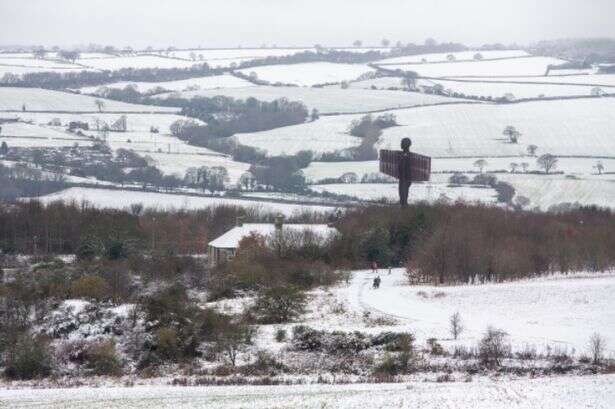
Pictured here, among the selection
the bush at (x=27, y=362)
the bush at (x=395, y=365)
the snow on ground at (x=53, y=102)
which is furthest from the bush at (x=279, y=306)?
the snow on ground at (x=53, y=102)

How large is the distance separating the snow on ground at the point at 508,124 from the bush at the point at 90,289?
77263mm

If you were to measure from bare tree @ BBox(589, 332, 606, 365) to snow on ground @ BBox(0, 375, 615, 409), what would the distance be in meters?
3.36

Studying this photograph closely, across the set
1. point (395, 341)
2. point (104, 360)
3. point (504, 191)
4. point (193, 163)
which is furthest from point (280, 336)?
point (193, 163)

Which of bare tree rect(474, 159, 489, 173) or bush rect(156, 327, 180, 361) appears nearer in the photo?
bush rect(156, 327, 180, 361)

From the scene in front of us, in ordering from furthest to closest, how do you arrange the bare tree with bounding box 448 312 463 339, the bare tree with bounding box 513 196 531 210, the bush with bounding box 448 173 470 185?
the bush with bounding box 448 173 470 185
the bare tree with bounding box 513 196 531 210
the bare tree with bounding box 448 312 463 339

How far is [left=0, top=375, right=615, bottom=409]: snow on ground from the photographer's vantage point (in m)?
41.0

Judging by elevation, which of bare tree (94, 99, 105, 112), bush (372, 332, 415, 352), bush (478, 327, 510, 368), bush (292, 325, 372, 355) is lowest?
bare tree (94, 99, 105, 112)

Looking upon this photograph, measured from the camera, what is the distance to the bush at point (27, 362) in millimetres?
50375

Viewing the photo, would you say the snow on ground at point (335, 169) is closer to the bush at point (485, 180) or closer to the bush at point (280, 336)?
the bush at point (485, 180)

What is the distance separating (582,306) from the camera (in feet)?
196

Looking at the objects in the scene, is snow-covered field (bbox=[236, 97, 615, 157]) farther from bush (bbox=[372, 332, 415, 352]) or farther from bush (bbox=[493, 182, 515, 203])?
bush (bbox=[372, 332, 415, 352])

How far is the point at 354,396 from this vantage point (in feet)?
140

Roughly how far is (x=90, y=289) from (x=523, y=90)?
5289 inches

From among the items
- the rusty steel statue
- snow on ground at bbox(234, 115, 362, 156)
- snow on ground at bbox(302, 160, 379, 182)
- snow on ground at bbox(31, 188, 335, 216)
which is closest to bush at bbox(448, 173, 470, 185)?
snow on ground at bbox(302, 160, 379, 182)
